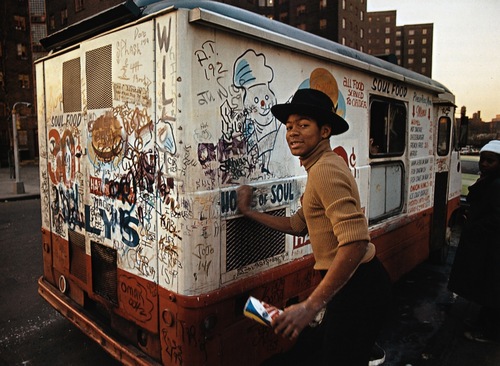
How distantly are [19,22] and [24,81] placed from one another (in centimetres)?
669

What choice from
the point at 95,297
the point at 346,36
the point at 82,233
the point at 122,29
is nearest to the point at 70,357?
the point at 95,297

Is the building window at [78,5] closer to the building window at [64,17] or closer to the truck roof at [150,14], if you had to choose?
the building window at [64,17]

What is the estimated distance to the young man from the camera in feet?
6.11

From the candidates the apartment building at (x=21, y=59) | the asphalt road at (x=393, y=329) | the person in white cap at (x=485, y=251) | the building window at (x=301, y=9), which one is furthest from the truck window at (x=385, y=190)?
the building window at (x=301, y=9)

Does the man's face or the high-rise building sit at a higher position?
the high-rise building

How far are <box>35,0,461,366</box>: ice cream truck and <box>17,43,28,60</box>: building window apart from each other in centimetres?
4366

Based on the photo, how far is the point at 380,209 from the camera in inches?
175

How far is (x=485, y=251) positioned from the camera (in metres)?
4.27

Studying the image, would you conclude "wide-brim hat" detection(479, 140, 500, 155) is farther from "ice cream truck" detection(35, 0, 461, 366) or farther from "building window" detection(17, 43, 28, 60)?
"building window" detection(17, 43, 28, 60)

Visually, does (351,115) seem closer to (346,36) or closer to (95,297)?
(95,297)

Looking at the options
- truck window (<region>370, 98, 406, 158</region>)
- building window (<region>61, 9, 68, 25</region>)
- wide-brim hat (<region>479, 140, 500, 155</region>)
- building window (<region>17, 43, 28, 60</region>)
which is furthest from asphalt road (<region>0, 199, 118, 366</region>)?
building window (<region>17, 43, 28, 60</region>)

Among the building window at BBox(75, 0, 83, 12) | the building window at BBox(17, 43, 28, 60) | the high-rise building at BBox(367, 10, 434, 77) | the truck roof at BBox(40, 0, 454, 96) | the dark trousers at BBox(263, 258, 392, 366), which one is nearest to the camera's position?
the dark trousers at BBox(263, 258, 392, 366)

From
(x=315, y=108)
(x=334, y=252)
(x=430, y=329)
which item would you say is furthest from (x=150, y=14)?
(x=430, y=329)

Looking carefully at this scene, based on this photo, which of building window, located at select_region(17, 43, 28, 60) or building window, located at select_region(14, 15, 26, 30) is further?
building window, located at select_region(14, 15, 26, 30)
